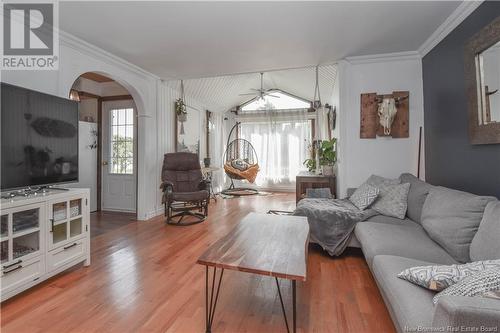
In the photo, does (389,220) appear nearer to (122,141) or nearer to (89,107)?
(122,141)

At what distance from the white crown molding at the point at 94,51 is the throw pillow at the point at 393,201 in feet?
12.3

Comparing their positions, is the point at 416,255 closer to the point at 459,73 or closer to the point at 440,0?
the point at 459,73

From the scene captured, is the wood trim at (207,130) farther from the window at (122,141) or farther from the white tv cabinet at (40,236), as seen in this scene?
the white tv cabinet at (40,236)

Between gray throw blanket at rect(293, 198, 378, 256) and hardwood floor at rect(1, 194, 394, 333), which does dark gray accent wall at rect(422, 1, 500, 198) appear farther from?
hardwood floor at rect(1, 194, 394, 333)

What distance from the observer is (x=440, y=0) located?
6.91 feet

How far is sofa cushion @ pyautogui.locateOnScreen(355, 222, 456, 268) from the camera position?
1625 mm

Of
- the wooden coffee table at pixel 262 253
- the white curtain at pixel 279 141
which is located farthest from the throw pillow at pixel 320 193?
the white curtain at pixel 279 141

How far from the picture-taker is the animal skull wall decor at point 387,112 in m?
3.11

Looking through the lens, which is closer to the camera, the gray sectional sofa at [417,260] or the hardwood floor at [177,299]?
the gray sectional sofa at [417,260]

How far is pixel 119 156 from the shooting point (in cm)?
455

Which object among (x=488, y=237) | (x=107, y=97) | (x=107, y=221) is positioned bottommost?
(x=107, y=221)

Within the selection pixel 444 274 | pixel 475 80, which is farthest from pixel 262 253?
pixel 475 80

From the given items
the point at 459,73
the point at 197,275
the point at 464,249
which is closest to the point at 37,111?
the point at 197,275

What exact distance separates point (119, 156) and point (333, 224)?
3.99 metres
